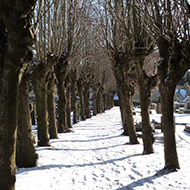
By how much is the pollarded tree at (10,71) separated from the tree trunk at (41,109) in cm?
450

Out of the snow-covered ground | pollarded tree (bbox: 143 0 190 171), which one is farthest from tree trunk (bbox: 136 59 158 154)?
pollarded tree (bbox: 143 0 190 171)

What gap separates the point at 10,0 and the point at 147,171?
470 centimetres

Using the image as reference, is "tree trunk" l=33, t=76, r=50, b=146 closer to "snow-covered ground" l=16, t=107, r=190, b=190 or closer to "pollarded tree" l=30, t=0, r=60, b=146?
"pollarded tree" l=30, t=0, r=60, b=146

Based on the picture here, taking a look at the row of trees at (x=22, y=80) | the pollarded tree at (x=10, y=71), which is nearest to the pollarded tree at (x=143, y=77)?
the row of trees at (x=22, y=80)

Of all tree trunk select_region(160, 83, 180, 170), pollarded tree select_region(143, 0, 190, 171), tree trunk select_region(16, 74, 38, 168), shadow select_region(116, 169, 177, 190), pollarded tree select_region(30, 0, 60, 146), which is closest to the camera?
shadow select_region(116, 169, 177, 190)

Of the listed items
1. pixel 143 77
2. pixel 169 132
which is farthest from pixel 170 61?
pixel 143 77

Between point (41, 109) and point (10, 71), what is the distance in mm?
4721

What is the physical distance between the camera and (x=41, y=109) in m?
7.82

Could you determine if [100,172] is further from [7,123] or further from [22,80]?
[22,80]

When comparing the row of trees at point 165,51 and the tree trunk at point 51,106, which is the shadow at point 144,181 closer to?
the row of trees at point 165,51

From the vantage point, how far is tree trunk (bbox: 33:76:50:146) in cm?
780

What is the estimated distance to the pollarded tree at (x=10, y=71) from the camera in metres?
3.19

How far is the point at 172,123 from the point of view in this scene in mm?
5090

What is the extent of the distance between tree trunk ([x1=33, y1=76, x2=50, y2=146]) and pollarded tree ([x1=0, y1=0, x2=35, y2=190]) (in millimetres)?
4498
